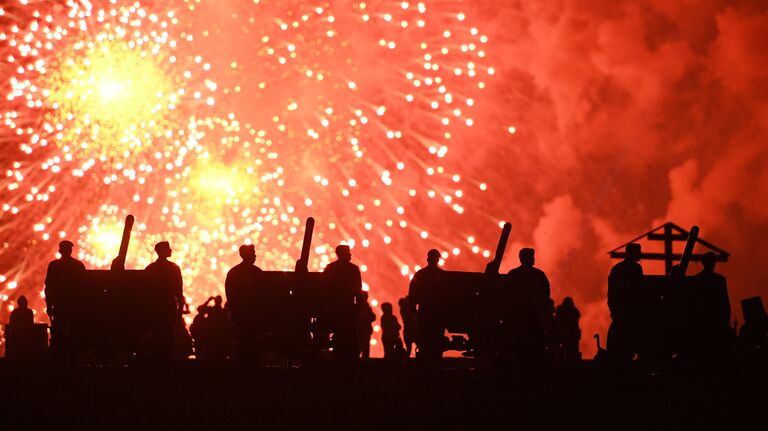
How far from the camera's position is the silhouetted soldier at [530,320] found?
15352mm

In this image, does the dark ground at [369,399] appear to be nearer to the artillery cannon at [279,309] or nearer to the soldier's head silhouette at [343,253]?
the artillery cannon at [279,309]

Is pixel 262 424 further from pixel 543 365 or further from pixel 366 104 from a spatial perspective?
pixel 366 104

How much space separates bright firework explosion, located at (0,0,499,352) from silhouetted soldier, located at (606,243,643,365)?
15.0m

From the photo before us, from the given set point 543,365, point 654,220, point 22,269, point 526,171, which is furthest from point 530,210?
point 543,365

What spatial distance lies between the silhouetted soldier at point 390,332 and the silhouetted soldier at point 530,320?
316 inches

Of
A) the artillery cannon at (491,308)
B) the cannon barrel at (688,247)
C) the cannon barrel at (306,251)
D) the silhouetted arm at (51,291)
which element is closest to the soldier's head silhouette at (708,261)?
the cannon barrel at (688,247)

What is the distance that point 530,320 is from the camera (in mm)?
15367

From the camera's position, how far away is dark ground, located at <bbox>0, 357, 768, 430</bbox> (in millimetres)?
10477

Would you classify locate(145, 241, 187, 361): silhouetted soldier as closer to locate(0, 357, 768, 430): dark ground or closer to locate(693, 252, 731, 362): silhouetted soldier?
locate(0, 357, 768, 430): dark ground

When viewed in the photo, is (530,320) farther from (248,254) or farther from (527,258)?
(248,254)

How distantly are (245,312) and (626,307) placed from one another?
4.78 meters

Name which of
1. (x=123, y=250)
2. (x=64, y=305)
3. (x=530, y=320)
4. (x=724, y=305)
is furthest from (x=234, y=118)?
(x=724, y=305)

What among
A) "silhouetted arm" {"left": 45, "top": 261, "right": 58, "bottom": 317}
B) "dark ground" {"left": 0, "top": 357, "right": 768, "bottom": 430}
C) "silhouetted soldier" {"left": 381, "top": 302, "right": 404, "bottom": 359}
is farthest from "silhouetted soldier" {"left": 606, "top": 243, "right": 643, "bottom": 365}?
"silhouetted soldier" {"left": 381, "top": 302, "right": 404, "bottom": 359}

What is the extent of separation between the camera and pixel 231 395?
1212 cm
